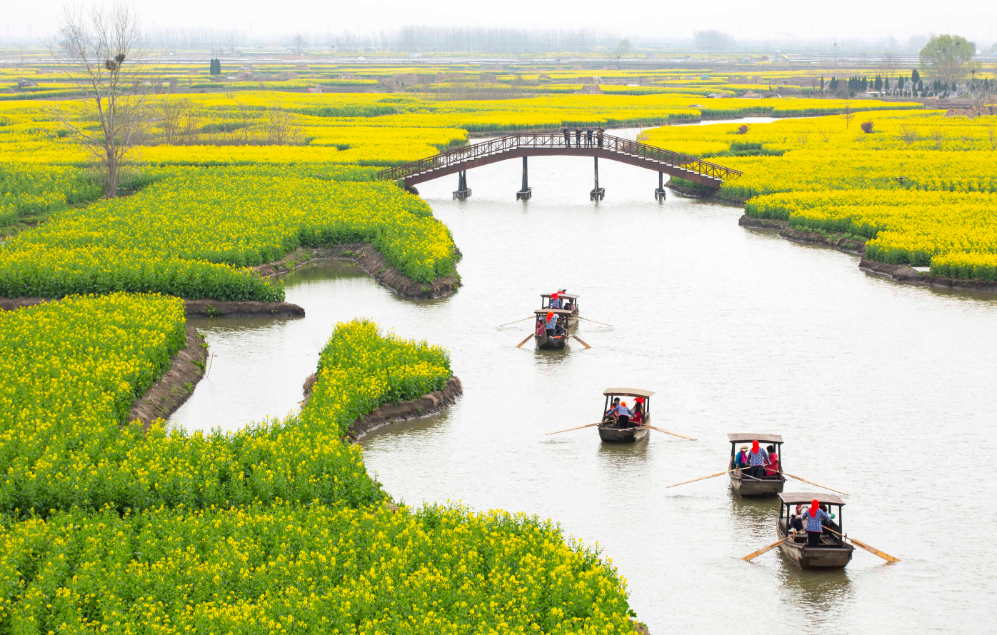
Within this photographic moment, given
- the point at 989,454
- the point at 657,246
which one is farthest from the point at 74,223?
the point at 989,454

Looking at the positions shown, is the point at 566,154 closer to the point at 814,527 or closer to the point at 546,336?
the point at 546,336

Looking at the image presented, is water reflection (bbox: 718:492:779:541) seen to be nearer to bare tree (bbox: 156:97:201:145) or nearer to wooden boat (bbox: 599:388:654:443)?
wooden boat (bbox: 599:388:654:443)

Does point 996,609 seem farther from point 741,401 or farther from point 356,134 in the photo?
point 356,134

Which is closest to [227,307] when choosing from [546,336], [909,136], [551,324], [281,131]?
[546,336]

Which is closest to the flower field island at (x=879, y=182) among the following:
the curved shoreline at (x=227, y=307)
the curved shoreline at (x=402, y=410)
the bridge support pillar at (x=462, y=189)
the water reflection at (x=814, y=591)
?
the bridge support pillar at (x=462, y=189)

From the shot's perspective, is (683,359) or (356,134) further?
(356,134)

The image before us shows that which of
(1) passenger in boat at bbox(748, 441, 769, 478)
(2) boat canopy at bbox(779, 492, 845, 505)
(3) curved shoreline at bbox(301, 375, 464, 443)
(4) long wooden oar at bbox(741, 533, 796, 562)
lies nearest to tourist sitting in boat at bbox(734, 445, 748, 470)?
(1) passenger in boat at bbox(748, 441, 769, 478)
